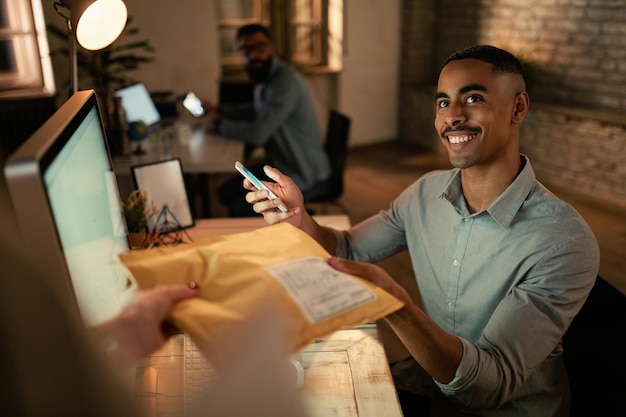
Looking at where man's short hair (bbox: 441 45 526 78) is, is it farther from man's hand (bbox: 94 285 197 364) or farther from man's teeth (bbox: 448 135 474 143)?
man's hand (bbox: 94 285 197 364)

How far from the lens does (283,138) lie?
3.41 m

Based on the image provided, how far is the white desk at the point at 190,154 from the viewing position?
296 centimetres

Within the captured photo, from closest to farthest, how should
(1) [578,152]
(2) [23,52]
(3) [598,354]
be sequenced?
(3) [598,354] < (1) [578,152] < (2) [23,52]

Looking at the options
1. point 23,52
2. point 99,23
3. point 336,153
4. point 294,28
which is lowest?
point 336,153

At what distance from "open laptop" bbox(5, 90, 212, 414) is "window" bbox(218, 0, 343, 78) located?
455 cm

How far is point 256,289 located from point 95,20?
1270 mm

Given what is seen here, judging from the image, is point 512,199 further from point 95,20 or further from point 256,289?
point 95,20

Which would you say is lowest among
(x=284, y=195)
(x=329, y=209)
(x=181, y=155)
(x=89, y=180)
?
(x=329, y=209)

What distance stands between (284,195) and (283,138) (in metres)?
2.03

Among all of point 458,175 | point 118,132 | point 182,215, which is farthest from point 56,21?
point 458,175

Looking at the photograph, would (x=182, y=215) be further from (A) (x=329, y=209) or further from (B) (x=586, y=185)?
(B) (x=586, y=185)

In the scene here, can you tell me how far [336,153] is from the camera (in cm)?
326

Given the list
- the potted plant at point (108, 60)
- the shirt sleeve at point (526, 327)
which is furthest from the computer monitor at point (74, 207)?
the potted plant at point (108, 60)

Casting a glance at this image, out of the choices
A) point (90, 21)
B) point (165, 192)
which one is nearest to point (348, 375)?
point (165, 192)
